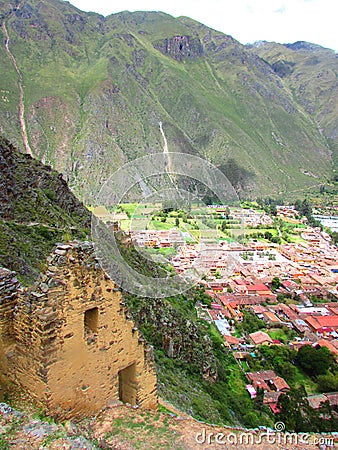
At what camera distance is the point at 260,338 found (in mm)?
37469

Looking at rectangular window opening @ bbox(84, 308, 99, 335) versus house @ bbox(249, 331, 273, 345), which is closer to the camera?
rectangular window opening @ bbox(84, 308, 99, 335)

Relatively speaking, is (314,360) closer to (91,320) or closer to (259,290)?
(259,290)

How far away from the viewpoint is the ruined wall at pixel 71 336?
6.46 m

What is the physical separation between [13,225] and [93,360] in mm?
16441

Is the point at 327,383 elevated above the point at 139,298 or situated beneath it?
situated beneath

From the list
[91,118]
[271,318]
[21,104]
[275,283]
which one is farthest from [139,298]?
[91,118]

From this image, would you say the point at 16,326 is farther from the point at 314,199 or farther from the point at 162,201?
Result: the point at 314,199

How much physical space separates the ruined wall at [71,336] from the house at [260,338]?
31523 mm

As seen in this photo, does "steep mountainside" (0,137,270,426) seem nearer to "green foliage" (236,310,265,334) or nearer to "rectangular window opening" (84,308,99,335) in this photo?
"rectangular window opening" (84,308,99,335)

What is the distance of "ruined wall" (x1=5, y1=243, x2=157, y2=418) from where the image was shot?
646 centimetres

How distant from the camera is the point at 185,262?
13.5 m

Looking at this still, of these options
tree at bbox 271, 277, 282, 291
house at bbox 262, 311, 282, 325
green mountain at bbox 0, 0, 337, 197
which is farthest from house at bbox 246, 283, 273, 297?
green mountain at bbox 0, 0, 337, 197

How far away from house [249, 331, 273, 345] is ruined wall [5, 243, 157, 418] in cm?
3152

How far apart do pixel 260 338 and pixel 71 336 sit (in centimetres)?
3362
